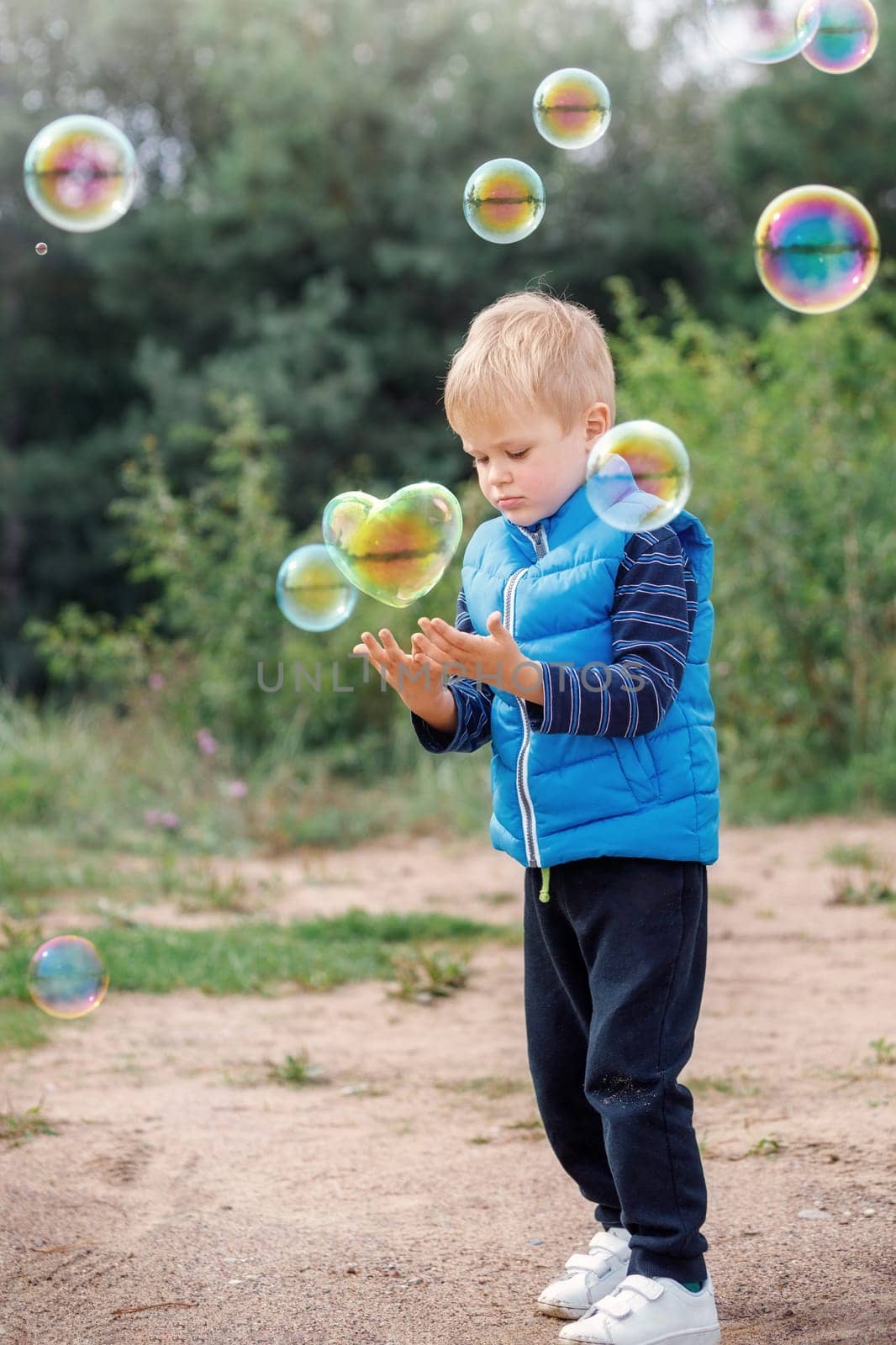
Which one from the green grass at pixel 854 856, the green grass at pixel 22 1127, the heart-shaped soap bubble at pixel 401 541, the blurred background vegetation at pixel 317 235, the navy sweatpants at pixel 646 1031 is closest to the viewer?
the navy sweatpants at pixel 646 1031

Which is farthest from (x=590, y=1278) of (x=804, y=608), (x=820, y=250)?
(x=804, y=608)

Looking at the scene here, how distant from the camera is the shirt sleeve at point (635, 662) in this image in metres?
2.05

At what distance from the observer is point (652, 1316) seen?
6.82 ft

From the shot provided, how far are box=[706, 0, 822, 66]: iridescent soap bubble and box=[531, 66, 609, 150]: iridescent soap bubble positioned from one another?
41 cm

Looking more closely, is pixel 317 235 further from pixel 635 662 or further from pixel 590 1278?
pixel 590 1278

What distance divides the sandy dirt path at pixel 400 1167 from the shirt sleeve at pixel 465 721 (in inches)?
34.0

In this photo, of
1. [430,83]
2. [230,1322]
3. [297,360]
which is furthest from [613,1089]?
[430,83]

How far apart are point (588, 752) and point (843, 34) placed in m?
2.74

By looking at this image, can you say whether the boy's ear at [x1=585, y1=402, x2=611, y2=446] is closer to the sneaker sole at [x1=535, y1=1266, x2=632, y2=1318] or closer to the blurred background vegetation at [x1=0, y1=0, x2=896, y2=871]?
A: the sneaker sole at [x1=535, y1=1266, x2=632, y2=1318]

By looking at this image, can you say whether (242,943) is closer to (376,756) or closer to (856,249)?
(856,249)

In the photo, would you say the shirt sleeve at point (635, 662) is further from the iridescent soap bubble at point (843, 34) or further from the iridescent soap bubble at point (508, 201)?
the iridescent soap bubble at point (843, 34)

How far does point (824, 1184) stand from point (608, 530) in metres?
1.36

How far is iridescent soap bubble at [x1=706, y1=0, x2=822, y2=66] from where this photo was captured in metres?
3.90

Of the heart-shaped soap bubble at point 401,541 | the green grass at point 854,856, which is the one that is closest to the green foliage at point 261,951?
the green grass at point 854,856
